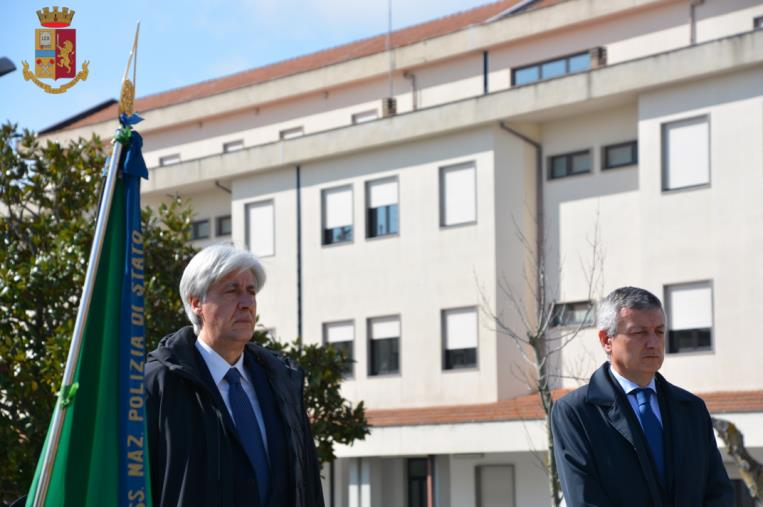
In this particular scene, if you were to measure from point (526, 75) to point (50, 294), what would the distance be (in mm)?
19504

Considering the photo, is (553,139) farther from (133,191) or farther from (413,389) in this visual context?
(133,191)

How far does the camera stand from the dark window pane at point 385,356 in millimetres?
35875

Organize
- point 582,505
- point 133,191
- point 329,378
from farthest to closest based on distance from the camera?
point 329,378, point 582,505, point 133,191

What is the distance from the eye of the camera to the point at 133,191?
5512 mm

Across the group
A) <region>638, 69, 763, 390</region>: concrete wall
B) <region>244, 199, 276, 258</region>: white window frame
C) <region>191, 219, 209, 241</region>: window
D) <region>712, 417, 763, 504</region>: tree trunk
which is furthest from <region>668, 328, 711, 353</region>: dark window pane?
<region>191, 219, 209, 241</region>: window

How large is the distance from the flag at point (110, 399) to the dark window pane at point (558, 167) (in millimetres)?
29284

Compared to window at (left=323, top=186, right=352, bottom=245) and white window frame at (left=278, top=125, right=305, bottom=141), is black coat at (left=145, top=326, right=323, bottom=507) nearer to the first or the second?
window at (left=323, top=186, right=352, bottom=245)

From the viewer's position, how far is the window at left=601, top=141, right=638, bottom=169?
107 feet

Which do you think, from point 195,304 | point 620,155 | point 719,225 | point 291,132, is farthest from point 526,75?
point 195,304

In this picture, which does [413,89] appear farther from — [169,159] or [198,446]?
[198,446]

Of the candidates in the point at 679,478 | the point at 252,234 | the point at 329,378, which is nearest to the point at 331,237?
the point at 252,234

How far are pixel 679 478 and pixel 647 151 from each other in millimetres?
25467

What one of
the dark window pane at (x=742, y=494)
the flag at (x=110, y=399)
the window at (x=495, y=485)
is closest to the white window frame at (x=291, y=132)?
the window at (x=495, y=485)

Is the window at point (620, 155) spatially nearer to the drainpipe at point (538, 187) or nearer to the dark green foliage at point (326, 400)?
the drainpipe at point (538, 187)
